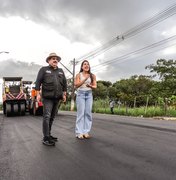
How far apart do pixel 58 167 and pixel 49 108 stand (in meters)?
2.68

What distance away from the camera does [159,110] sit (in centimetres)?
2672

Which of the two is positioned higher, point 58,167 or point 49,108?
point 49,108

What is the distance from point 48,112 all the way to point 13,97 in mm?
19096

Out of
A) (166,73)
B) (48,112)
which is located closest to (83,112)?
(48,112)

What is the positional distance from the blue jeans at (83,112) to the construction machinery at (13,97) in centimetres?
1798

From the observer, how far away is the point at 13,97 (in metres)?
25.8

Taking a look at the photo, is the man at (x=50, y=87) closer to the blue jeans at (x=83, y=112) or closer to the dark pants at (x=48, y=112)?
the dark pants at (x=48, y=112)

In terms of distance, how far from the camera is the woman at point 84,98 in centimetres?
803

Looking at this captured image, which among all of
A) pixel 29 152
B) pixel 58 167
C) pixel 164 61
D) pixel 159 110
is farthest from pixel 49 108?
pixel 164 61

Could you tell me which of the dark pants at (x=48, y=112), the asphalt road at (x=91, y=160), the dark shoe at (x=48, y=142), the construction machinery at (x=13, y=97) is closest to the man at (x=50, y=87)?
the dark pants at (x=48, y=112)

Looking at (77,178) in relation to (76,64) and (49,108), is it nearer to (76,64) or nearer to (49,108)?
(49,108)

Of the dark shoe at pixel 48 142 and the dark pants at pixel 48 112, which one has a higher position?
the dark pants at pixel 48 112

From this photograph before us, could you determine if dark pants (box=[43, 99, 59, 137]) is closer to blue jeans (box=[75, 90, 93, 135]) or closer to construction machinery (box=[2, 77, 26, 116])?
blue jeans (box=[75, 90, 93, 135])

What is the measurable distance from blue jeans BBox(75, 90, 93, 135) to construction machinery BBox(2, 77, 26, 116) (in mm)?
17975
